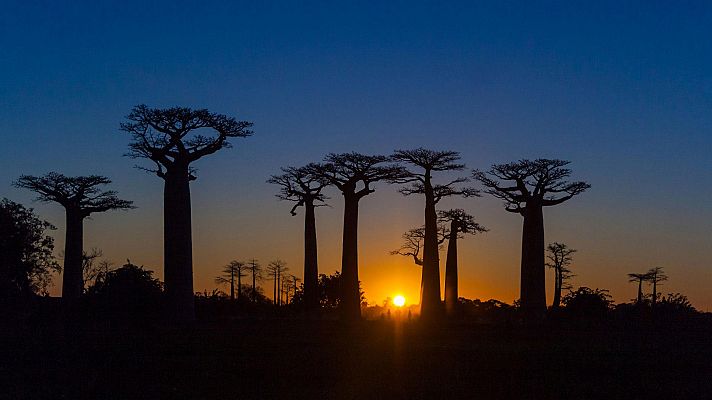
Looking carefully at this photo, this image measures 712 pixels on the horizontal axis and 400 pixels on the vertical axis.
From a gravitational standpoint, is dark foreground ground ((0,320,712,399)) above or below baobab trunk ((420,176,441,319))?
below

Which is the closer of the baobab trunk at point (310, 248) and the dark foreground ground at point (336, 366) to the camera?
the dark foreground ground at point (336, 366)

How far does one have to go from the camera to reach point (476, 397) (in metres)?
11.6

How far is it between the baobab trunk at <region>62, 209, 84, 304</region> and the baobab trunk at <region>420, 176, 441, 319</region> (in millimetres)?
13930

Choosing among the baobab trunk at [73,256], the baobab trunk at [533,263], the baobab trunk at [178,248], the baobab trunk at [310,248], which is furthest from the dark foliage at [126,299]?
the baobab trunk at [533,263]

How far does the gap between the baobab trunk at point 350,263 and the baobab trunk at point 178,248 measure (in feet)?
29.0

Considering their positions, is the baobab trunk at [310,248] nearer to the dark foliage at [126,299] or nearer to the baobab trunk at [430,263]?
the baobab trunk at [430,263]

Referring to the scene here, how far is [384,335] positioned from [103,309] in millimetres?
10396

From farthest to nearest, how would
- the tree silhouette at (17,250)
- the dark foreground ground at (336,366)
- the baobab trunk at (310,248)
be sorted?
the baobab trunk at (310,248), the tree silhouette at (17,250), the dark foreground ground at (336,366)

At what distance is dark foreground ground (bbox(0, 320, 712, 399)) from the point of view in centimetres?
1193

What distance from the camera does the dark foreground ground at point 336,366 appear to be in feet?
39.1

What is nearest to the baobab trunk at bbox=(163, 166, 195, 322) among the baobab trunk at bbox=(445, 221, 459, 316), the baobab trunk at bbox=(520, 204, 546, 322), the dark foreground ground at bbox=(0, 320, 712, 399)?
the dark foreground ground at bbox=(0, 320, 712, 399)

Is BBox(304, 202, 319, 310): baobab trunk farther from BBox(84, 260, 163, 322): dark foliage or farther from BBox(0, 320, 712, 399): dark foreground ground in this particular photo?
BBox(0, 320, 712, 399): dark foreground ground

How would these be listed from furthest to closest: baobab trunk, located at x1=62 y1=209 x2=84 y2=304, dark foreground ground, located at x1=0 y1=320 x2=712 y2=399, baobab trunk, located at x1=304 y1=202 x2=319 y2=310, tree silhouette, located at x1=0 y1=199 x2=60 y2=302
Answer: baobab trunk, located at x1=304 y1=202 x2=319 y2=310 < baobab trunk, located at x1=62 y1=209 x2=84 y2=304 < tree silhouette, located at x1=0 y1=199 x2=60 y2=302 < dark foreground ground, located at x1=0 y1=320 x2=712 y2=399

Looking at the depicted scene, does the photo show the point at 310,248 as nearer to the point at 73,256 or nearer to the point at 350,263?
the point at 350,263
